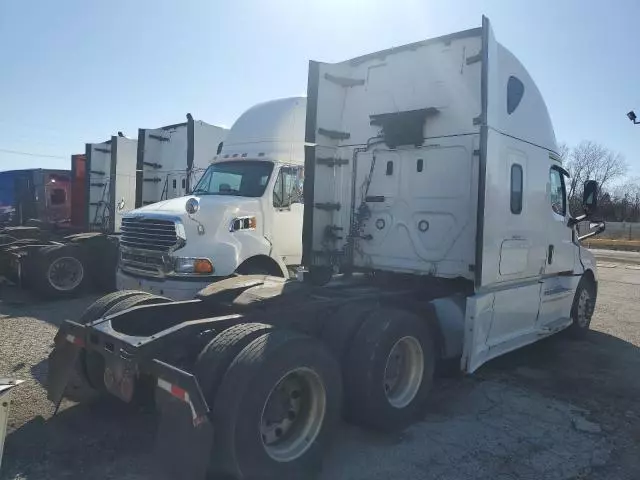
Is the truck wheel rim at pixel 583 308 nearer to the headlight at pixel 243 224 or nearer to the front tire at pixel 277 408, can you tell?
the headlight at pixel 243 224

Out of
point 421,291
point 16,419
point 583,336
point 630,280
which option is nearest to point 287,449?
point 16,419

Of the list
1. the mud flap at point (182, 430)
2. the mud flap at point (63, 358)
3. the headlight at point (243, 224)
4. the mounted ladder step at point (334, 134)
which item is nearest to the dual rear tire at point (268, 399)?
the mud flap at point (182, 430)

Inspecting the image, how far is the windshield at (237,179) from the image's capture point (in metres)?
8.34

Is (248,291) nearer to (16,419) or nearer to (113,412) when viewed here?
(113,412)

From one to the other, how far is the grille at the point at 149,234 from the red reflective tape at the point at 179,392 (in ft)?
13.4

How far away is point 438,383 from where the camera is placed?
19.3 feet

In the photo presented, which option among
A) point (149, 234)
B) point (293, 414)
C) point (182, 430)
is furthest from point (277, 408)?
point (149, 234)

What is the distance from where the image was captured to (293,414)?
3.87 m

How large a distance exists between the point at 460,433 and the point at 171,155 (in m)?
10.00

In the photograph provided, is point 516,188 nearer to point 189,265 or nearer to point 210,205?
point 210,205

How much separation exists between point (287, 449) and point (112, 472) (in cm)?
124

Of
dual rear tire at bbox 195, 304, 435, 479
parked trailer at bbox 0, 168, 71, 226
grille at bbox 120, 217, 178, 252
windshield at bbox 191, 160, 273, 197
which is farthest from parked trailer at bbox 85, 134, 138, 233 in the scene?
dual rear tire at bbox 195, 304, 435, 479

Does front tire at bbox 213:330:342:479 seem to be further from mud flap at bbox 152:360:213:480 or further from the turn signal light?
the turn signal light

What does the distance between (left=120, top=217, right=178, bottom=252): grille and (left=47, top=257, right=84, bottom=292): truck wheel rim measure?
10.5 feet
